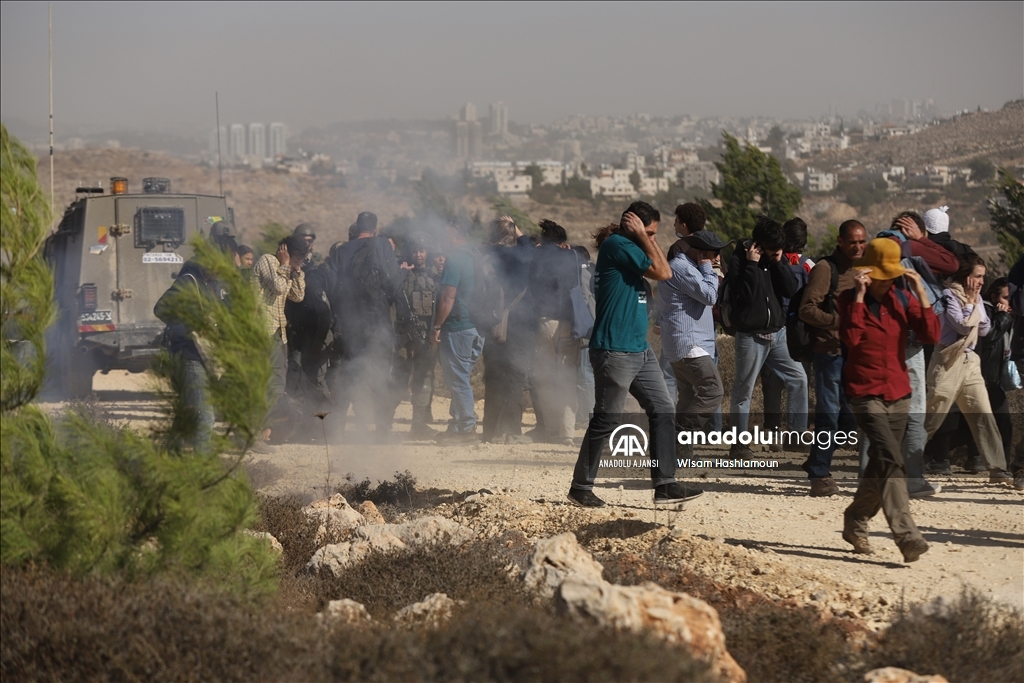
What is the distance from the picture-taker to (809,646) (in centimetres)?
442

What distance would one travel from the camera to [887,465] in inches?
227

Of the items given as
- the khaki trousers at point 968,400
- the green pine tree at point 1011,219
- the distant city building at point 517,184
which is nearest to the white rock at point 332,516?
the khaki trousers at point 968,400

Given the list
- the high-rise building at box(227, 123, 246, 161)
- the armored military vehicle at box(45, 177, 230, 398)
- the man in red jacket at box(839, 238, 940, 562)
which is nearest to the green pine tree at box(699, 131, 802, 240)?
the armored military vehicle at box(45, 177, 230, 398)

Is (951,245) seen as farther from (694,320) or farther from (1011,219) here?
(1011,219)

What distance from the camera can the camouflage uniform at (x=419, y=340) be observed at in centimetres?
1077

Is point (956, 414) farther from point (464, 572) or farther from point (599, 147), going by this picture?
point (599, 147)

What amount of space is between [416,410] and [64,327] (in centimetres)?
527

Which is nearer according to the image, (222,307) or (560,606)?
(560,606)

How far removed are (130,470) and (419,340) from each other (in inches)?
244

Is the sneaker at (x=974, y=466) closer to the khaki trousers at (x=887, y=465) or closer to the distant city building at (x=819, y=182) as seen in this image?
the khaki trousers at (x=887, y=465)

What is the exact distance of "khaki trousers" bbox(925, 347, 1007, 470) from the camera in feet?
24.8

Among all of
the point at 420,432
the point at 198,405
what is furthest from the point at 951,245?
the point at 198,405

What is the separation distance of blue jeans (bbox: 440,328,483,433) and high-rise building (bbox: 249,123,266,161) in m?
121

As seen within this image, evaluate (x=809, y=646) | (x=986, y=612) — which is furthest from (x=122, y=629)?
(x=986, y=612)
